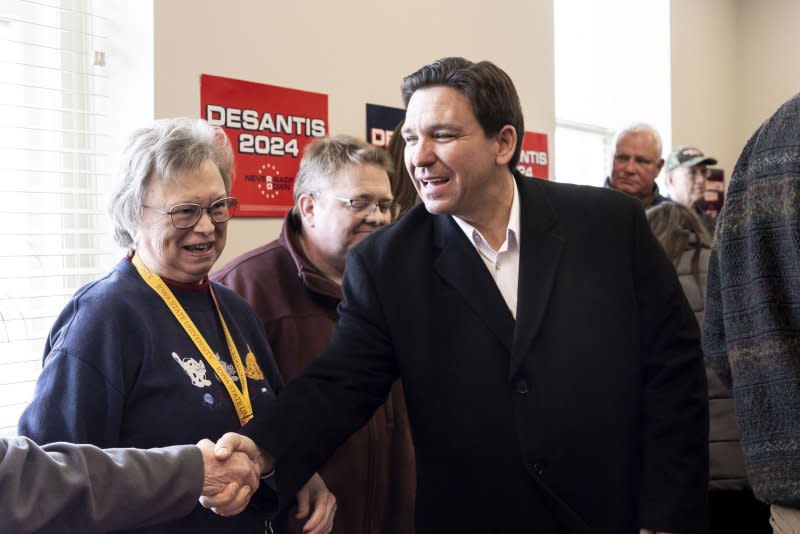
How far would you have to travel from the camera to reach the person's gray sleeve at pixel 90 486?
4.23ft

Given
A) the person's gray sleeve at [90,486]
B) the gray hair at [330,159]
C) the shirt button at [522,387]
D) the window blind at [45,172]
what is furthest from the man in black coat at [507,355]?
the window blind at [45,172]

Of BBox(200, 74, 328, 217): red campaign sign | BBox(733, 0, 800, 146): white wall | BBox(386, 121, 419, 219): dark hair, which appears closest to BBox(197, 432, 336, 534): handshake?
BBox(386, 121, 419, 219): dark hair

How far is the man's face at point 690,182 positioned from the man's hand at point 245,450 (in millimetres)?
3425

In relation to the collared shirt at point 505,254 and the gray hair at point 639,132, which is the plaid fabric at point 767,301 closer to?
the collared shirt at point 505,254

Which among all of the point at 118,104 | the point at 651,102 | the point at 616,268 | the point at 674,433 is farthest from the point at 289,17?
the point at 651,102

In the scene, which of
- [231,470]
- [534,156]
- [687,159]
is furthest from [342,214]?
[687,159]

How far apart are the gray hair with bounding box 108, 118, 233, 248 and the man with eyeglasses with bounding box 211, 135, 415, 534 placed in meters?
0.56

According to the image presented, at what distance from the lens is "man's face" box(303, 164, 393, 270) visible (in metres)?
2.44

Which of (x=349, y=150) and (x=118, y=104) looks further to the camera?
(x=118, y=104)

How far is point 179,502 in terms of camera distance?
4.93 feet

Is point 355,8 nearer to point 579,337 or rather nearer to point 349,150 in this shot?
point 349,150

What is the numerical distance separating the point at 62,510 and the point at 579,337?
1042mm

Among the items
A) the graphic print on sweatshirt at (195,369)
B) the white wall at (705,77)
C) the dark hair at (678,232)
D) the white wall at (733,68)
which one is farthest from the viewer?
the white wall at (733,68)

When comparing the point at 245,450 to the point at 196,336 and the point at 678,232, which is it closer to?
the point at 196,336
